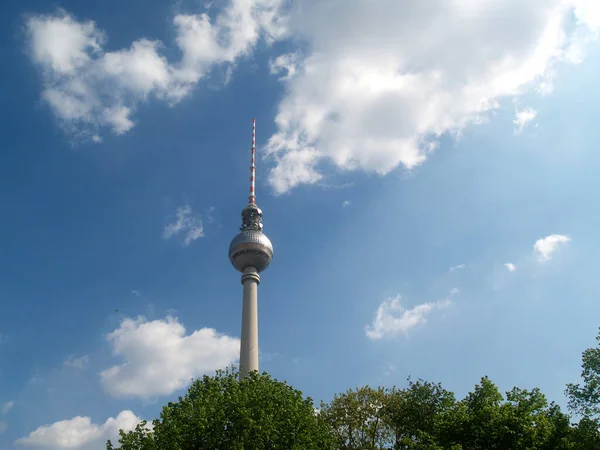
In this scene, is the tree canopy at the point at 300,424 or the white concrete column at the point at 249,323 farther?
the white concrete column at the point at 249,323

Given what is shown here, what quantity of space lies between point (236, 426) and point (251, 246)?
59.2m

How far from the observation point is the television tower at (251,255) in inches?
3555

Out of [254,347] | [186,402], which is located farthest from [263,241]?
[186,402]

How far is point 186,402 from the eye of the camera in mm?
39344

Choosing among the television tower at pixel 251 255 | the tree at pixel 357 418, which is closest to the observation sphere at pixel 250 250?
the television tower at pixel 251 255

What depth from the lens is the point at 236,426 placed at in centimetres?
3603

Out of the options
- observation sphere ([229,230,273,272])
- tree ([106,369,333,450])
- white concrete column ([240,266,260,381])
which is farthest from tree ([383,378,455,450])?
observation sphere ([229,230,273,272])

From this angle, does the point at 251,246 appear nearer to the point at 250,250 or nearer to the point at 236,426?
the point at 250,250

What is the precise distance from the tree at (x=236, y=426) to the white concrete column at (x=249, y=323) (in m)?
42.8

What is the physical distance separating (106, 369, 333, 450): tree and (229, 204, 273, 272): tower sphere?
2152 inches

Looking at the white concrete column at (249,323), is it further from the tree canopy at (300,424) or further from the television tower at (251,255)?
the tree canopy at (300,424)

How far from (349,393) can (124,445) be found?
24.4 m

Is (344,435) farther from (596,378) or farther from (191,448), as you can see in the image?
(596,378)

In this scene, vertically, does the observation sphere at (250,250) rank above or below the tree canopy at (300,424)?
above
